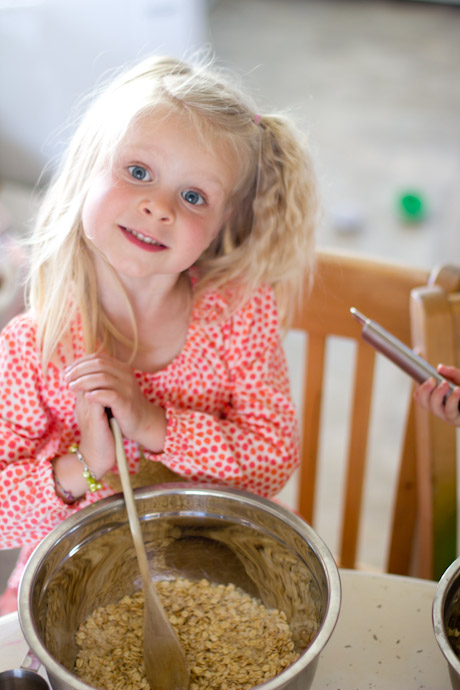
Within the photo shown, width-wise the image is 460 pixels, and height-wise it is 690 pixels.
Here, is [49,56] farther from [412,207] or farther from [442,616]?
[442,616]

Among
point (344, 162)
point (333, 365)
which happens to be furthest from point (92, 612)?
point (344, 162)

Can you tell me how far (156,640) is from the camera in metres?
0.71

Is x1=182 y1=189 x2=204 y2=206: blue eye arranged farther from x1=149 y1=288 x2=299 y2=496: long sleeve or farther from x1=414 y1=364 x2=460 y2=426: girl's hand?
x1=414 y1=364 x2=460 y2=426: girl's hand

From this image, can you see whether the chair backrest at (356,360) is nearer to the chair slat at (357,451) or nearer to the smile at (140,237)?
the chair slat at (357,451)

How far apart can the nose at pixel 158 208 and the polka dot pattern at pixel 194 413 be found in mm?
183

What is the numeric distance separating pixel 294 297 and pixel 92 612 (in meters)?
0.48

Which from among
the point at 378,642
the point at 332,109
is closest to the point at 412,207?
the point at 332,109

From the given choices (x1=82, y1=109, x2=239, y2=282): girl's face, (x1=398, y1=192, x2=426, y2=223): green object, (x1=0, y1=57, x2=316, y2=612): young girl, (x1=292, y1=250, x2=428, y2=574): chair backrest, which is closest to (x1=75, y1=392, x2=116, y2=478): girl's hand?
(x1=0, y1=57, x2=316, y2=612): young girl

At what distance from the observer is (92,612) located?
77 cm

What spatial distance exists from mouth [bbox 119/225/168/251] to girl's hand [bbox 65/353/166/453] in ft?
0.41

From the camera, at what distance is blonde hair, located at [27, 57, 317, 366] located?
0.84m

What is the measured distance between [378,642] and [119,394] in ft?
1.13

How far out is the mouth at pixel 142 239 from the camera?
83cm

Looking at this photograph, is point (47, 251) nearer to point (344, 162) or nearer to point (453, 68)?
point (344, 162)
